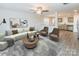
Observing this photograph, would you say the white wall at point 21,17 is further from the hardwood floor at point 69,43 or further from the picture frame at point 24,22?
the hardwood floor at point 69,43

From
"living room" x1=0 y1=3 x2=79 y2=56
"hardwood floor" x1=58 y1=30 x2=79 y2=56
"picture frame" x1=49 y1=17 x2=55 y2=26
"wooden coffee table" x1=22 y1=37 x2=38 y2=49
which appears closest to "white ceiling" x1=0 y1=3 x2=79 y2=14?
"living room" x1=0 y1=3 x2=79 y2=56

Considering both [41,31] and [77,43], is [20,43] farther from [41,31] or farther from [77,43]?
[77,43]

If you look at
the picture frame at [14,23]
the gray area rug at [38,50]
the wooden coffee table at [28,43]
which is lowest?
the gray area rug at [38,50]

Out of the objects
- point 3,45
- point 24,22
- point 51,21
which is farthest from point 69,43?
point 3,45

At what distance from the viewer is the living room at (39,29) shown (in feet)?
7.66

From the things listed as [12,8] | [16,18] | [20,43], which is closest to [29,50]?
[20,43]

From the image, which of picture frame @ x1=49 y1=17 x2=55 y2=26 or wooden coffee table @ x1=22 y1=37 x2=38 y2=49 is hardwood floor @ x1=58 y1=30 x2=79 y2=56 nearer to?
picture frame @ x1=49 y1=17 x2=55 y2=26

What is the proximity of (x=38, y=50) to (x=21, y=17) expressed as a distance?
736 millimetres

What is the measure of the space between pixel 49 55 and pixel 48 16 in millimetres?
780

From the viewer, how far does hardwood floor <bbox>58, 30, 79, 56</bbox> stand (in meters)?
2.36

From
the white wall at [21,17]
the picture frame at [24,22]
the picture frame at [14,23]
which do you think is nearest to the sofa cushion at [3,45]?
the white wall at [21,17]

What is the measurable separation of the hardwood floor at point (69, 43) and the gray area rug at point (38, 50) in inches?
5.0

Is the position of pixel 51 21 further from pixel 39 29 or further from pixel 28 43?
pixel 28 43

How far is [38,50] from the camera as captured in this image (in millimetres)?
2396
